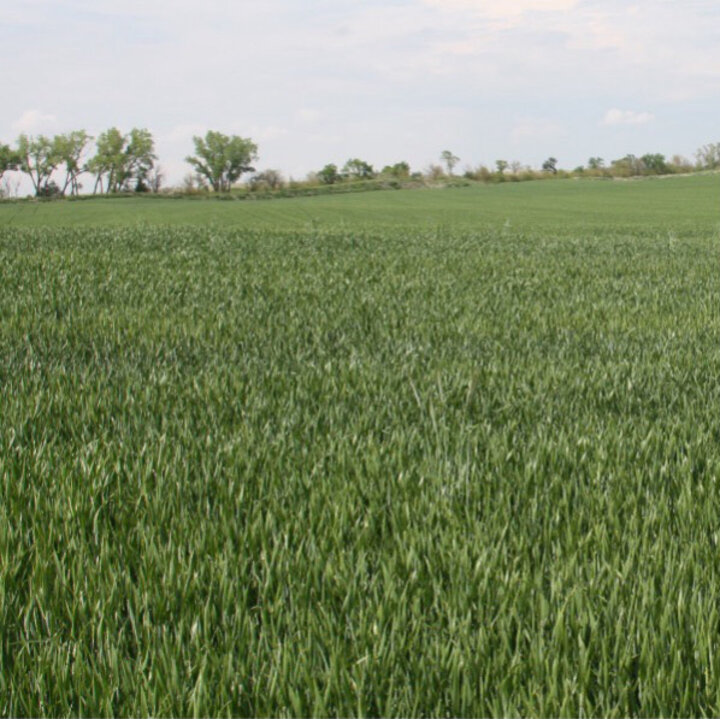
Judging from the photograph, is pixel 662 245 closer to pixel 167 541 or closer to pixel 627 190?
pixel 167 541

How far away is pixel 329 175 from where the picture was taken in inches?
4134

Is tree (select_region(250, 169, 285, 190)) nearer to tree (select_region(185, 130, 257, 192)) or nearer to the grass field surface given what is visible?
tree (select_region(185, 130, 257, 192))

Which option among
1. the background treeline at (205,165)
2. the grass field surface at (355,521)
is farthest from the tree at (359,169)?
the grass field surface at (355,521)

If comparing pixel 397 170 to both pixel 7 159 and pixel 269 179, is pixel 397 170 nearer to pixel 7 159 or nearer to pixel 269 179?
pixel 269 179

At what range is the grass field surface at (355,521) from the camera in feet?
7.29

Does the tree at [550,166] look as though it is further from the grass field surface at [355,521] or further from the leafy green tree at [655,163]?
the grass field surface at [355,521]

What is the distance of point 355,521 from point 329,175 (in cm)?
10413

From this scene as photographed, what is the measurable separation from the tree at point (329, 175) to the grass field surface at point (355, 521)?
9769cm

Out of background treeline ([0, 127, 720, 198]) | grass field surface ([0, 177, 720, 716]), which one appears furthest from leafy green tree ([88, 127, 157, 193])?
grass field surface ([0, 177, 720, 716])

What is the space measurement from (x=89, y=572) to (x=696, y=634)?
5.88 feet

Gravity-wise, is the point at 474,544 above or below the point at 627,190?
below

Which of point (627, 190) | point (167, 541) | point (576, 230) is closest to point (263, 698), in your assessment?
point (167, 541)

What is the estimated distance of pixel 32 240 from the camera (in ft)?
60.5

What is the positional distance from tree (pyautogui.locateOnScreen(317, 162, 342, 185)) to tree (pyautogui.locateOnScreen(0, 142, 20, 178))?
5448cm
